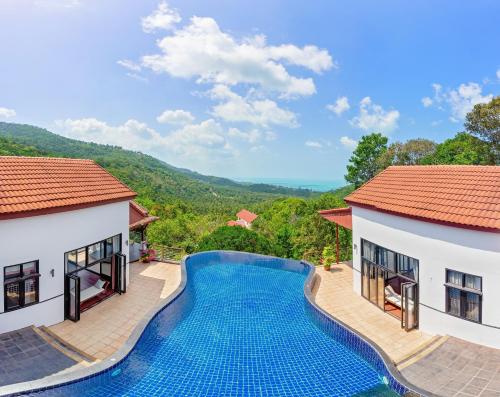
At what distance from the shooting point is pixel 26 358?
7.55 metres

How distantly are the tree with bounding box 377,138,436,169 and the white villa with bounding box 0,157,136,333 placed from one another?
3592 centimetres

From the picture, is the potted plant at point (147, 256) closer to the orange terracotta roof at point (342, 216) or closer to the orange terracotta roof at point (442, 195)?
the orange terracotta roof at point (342, 216)

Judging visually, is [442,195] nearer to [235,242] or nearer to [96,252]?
[96,252]

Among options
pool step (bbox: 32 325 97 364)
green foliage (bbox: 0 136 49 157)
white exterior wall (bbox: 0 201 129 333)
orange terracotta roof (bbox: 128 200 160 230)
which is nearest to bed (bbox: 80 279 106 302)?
white exterior wall (bbox: 0 201 129 333)

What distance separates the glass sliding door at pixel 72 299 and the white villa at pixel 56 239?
0.09ft

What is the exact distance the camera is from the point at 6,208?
810 cm

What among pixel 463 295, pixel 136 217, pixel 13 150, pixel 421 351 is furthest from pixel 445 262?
pixel 13 150

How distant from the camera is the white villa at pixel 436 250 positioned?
8.19 metres

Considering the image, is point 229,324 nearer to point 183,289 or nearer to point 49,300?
point 183,289

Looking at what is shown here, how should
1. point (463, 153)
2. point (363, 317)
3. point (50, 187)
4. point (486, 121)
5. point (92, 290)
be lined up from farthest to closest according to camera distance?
point (463, 153), point (486, 121), point (92, 290), point (363, 317), point (50, 187)

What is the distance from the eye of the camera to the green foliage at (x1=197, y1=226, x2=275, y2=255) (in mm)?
19609

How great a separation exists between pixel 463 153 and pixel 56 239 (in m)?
37.4

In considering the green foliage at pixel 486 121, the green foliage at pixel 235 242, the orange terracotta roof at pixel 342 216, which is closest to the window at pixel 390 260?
the orange terracotta roof at pixel 342 216

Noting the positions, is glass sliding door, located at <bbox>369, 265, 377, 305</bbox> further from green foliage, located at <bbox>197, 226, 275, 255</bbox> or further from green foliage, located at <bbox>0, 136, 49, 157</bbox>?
green foliage, located at <bbox>0, 136, 49, 157</bbox>
